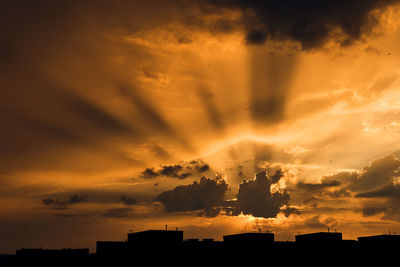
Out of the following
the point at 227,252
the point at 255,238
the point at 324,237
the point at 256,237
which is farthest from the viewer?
the point at 227,252

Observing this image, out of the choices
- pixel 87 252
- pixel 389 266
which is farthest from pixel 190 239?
pixel 389 266

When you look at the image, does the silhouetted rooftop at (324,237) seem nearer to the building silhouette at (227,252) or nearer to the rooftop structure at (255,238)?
the building silhouette at (227,252)

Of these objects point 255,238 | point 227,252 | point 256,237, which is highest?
point 256,237

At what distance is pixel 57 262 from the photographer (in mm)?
140625

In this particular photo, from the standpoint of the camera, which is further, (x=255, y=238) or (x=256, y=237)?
(x=256, y=237)

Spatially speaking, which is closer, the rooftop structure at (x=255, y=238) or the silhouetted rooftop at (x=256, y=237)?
the rooftop structure at (x=255, y=238)

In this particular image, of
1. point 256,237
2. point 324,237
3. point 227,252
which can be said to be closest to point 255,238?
point 256,237

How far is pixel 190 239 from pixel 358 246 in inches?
2406

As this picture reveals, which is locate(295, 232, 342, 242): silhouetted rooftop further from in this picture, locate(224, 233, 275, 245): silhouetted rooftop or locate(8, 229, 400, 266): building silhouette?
locate(224, 233, 275, 245): silhouetted rooftop

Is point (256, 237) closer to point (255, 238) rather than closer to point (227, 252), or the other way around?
point (255, 238)

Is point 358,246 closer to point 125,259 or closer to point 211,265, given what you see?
point 211,265

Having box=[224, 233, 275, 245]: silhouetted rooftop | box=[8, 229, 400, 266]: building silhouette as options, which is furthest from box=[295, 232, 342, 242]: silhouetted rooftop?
box=[224, 233, 275, 245]: silhouetted rooftop

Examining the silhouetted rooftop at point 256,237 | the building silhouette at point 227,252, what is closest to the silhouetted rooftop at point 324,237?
the building silhouette at point 227,252

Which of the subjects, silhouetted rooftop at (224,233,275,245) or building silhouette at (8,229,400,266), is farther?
silhouetted rooftop at (224,233,275,245)
